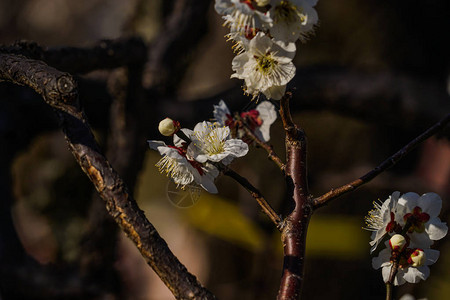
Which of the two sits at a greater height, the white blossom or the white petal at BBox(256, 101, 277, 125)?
the white petal at BBox(256, 101, 277, 125)

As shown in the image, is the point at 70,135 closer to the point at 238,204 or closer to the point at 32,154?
the point at 238,204

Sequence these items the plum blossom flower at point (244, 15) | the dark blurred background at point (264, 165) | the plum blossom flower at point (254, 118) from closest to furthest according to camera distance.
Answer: the plum blossom flower at point (244, 15)
the plum blossom flower at point (254, 118)
the dark blurred background at point (264, 165)

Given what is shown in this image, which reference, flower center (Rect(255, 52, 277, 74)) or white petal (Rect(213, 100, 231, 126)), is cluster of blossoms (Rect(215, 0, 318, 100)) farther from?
white petal (Rect(213, 100, 231, 126))

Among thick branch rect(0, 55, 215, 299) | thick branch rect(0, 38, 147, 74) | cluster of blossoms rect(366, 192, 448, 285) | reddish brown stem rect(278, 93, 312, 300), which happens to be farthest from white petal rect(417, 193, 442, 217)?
thick branch rect(0, 38, 147, 74)

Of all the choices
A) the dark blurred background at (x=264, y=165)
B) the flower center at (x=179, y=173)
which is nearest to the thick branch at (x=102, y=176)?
the flower center at (x=179, y=173)

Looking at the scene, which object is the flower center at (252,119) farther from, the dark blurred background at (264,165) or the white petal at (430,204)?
the dark blurred background at (264,165)

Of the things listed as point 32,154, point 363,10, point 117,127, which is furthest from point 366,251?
point 32,154

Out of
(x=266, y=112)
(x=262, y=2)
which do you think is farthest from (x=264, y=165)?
(x=262, y=2)

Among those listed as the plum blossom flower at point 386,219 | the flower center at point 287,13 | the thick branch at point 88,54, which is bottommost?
the plum blossom flower at point 386,219
